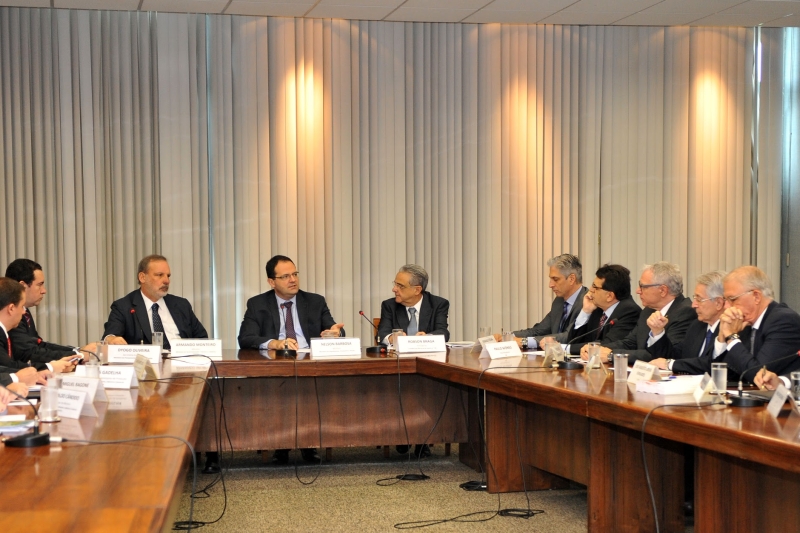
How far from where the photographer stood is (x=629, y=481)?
12.6 ft

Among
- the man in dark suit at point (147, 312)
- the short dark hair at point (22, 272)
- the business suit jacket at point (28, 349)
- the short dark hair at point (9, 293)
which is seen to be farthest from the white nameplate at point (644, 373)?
the short dark hair at point (22, 272)

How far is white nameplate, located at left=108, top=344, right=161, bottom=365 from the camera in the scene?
4508 millimetres

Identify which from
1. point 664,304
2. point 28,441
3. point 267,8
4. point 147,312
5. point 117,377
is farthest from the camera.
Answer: point 267,8

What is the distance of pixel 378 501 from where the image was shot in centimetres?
459

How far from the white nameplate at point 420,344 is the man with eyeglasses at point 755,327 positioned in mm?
1745

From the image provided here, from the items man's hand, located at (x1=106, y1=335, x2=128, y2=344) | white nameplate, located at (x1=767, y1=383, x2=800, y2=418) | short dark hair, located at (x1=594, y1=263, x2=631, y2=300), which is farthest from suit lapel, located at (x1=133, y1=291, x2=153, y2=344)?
white nameplate, located at (x1=767, y1=383, x2=800, y2=418)

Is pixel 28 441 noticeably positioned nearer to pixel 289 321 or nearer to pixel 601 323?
pixel 289 321

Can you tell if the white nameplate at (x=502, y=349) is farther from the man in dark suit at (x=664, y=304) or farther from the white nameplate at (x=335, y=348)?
the white nameplate at (x=335, y=348)

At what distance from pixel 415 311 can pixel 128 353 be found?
2.03m

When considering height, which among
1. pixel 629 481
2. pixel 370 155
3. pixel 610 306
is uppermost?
pixel 370 155

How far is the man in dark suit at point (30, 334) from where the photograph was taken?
15.8 feet

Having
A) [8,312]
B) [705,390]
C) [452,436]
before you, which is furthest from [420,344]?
[705,390]

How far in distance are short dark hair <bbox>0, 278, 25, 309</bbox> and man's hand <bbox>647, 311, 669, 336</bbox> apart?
9.91 ft

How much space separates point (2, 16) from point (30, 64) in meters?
0.37
